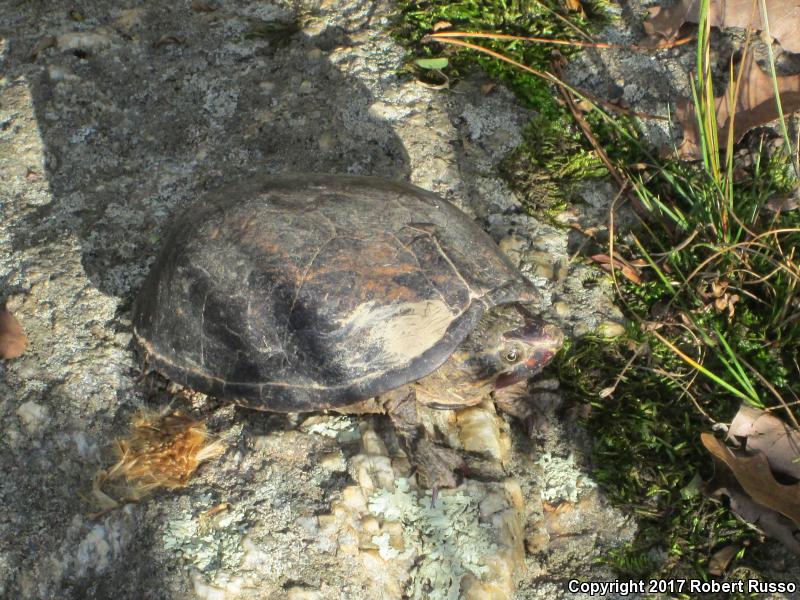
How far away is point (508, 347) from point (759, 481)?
44.4 inches

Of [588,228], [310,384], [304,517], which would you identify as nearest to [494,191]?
[588,228]

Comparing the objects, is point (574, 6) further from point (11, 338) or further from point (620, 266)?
point (11, 338)

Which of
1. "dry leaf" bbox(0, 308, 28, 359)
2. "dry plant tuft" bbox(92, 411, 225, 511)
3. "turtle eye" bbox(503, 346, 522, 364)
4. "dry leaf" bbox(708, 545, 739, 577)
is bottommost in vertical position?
"dry leaf" bbox(708, 545, 739, 577)

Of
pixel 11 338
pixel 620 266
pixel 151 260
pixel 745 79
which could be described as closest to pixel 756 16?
pixel 745 79

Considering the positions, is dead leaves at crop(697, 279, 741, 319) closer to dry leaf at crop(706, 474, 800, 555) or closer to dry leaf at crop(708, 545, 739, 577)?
dry leaf at crop(706, 474, 800, 555)

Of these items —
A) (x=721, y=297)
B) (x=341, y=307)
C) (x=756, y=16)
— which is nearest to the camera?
(x=341, y=307)

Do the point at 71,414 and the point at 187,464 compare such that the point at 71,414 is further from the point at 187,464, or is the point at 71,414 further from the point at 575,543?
the point at 575,543

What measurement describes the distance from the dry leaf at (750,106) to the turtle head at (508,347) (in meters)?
1.56

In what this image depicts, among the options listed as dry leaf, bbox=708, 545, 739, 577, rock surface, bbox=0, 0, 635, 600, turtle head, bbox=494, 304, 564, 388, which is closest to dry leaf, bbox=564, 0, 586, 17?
rock surface, bbox=0, 0, 635, 600

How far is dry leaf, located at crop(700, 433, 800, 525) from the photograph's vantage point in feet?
9.70

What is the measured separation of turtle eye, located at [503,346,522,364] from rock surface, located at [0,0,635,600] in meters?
0.34

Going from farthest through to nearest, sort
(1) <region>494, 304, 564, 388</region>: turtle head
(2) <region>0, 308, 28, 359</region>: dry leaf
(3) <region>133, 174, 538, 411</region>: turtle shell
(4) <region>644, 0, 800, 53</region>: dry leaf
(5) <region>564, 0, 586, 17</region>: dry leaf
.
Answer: (5) <region>564, 0, 586, 17</region>: dry leaf, (4) <region>644, 0, 800, 53</region>: dry leaf, (2) <region>0, 308, 28, 359</region>: dry leaf, (1) <region>494, 304, 564, 388</region>: turtle head, (3) <region>133, 174, 538, 411</region>: turtle shell

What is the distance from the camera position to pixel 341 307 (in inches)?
116

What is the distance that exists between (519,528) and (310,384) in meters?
1.07
